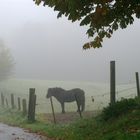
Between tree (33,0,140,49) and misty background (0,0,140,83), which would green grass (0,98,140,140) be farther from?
misty background (0,0,140,83)

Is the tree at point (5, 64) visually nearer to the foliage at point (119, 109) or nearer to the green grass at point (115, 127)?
the green grass at point (115, 127)

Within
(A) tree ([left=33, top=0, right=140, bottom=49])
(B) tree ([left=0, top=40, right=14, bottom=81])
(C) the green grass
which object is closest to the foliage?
(C) the green grass

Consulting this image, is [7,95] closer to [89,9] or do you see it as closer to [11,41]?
[89,9]

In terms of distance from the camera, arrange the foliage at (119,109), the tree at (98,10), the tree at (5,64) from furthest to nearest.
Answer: the tree at (5,64) → the foliage at (119,109) → the tree at (98,10)

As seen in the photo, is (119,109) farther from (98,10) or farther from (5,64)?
(5,64)

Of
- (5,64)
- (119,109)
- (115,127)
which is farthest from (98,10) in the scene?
(5,64)

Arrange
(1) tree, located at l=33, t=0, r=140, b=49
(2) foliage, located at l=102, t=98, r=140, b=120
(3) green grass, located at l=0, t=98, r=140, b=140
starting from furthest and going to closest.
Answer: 1. (2) foliage, located at l=102, t=98, r=140, b=120
2. (3) green grass, located at l=0, t=98, r=140, b=140
3. (1) tree, located at l=33, t=0, r=140, b=49

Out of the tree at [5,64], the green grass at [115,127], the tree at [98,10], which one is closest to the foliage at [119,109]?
the green grass at [115,127]

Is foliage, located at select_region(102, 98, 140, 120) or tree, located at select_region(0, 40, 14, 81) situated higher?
tree, located at select_region(0, 40, 14, 81)

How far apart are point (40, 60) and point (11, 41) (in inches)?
1080

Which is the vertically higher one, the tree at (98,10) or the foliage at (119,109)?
the tree at (98,10)

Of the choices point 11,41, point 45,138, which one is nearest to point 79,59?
point 11,41

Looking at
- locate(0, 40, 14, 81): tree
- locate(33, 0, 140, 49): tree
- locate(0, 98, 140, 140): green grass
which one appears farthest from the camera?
locate(0, 40, 14, 81): tree

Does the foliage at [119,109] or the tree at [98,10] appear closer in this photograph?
the tree at [98,10]
